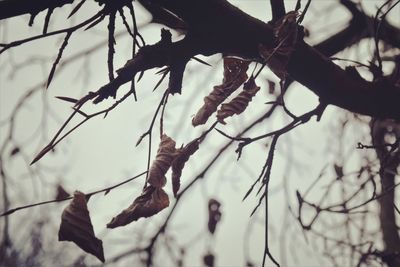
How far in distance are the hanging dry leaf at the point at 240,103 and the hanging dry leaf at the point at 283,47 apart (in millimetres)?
78

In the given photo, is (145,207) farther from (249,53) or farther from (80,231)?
(249,53)

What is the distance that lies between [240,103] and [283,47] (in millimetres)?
209

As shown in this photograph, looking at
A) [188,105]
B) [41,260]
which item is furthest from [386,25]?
[41,260]

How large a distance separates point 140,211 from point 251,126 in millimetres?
1809

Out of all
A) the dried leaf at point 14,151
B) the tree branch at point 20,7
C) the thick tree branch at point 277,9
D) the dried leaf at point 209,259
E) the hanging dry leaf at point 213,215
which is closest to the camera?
the tree branch at point 20,7

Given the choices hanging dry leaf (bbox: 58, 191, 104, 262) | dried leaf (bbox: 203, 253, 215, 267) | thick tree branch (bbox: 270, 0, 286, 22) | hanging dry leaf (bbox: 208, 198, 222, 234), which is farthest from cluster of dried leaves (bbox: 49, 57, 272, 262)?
dried leaf (bbox: 203, 253, 215, 267)

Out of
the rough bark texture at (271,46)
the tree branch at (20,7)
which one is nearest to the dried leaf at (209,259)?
the rough bark texture at (271,46)

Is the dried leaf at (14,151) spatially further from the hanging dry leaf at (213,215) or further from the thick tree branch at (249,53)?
the thick tree branch at (249,53)

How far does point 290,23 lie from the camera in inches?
38.6

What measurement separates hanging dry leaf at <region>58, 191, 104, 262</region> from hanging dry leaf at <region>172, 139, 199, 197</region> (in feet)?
0.80

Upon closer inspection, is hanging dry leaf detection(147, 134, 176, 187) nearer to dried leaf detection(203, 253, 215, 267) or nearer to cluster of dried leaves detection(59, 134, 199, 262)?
cluster of dried leaves detection(59, 134, 199, 262)

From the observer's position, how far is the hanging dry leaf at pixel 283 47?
931mm

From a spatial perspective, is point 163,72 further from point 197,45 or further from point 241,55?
point 241,55

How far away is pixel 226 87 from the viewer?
0.97m
